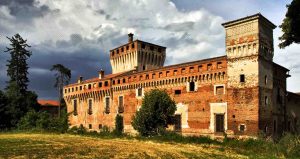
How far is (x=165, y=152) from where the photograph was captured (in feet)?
61.5

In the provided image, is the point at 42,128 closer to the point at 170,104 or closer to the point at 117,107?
the point at 117,107

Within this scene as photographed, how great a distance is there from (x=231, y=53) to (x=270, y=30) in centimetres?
407

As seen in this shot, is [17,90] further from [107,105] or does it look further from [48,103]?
[48,103]

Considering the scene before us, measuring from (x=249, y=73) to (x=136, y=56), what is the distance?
1945 centimetres

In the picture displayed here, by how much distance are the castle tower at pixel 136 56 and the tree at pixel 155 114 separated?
1357 cm

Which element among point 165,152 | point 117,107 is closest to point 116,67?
point 117,107

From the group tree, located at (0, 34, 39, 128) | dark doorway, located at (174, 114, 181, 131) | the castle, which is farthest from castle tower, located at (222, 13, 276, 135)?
tree, located at (0, 34, 39, 128)

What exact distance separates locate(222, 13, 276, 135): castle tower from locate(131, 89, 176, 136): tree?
544 cm

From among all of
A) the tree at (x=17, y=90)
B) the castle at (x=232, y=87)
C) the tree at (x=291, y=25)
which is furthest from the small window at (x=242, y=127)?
the tree at (x=17, y=90)

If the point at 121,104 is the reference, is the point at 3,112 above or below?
below

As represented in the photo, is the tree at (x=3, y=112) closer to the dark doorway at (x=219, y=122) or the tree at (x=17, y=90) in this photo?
the tree at (x=17, y=90)

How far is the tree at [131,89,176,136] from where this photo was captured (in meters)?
30.5

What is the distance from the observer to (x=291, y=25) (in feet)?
65.2

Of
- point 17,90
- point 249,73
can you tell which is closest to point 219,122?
point 249,73
